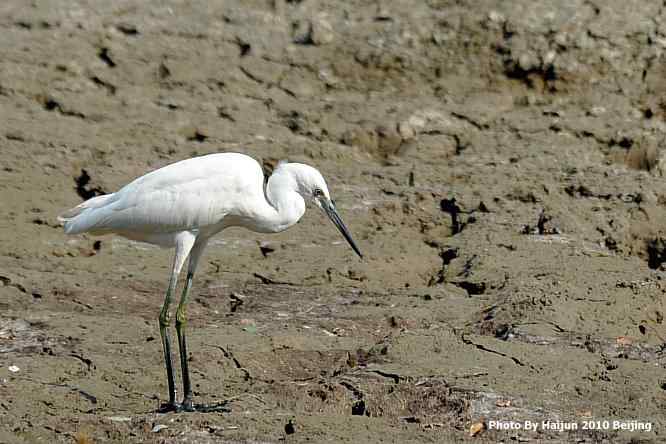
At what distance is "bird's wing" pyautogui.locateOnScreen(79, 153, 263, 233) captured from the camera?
5387mm

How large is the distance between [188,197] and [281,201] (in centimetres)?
42

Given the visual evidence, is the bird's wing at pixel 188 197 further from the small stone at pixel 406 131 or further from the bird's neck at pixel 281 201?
the small stone at pixel 406 131

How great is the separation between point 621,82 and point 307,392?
4.70 m

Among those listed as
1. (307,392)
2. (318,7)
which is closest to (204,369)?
(307,392)

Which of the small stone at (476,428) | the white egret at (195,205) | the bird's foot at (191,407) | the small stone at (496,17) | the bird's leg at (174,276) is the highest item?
the small stone at (496,17)

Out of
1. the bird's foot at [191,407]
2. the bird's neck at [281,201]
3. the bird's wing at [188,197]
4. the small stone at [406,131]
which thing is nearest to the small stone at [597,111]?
the small stone at [406,131]

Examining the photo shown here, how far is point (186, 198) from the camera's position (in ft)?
17.6

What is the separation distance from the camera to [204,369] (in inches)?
219

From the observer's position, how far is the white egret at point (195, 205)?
17.7 ft

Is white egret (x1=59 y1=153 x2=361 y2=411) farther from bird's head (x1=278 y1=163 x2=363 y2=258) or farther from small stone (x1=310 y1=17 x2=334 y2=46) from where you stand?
small stone (x1=310 y1=17 x2=334 y2=46)

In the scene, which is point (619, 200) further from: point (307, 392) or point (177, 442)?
point (177, 442)

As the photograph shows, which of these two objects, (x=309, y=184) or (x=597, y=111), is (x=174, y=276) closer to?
(x=309, y=184)

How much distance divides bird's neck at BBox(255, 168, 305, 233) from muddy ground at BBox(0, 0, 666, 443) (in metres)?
0.60

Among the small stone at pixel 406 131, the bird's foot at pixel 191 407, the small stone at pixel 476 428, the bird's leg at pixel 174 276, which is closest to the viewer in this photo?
the small stone at pixel 476 428
